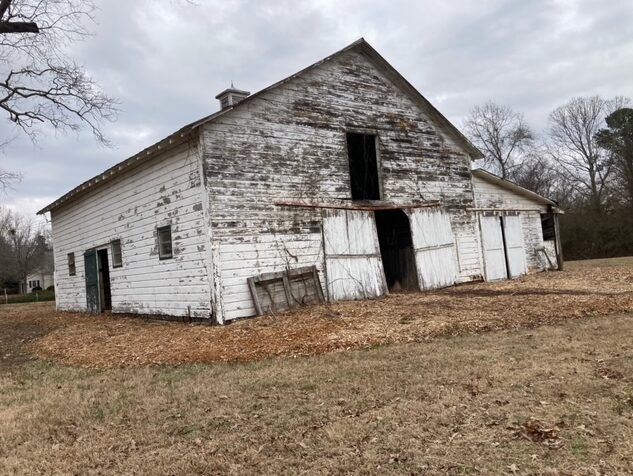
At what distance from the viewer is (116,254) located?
1584cm

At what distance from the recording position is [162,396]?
244 inches

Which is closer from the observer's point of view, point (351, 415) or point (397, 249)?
point (351, 415)

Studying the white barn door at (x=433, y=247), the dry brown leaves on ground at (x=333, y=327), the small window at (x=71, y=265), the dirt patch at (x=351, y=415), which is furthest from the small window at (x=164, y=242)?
the small window at (x=71, y=265)

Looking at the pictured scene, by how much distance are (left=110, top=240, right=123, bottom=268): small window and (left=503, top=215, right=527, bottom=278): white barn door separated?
1240cm

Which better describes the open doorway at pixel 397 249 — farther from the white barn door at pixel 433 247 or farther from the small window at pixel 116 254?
the small window at pixel 116 254

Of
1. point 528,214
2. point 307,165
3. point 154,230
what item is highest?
point 307,165

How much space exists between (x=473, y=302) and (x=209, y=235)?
19.6 feet

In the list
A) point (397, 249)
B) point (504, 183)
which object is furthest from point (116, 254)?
point (504, 183)

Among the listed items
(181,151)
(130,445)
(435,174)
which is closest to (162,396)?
(130,445)

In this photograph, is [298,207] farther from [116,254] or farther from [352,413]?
[352,413]

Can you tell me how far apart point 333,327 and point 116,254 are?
8.96m

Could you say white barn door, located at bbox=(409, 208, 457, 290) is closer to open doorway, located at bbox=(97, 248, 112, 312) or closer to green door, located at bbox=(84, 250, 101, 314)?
open doorway, located at bbox=(97, 248, 112, 312)

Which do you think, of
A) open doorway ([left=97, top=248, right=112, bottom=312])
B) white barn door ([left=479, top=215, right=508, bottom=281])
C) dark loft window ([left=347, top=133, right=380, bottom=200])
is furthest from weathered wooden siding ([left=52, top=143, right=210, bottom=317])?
white barn door ([left=479, top=215, right=508, bottom=281])

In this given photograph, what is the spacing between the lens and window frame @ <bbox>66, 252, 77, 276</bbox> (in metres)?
19.4
